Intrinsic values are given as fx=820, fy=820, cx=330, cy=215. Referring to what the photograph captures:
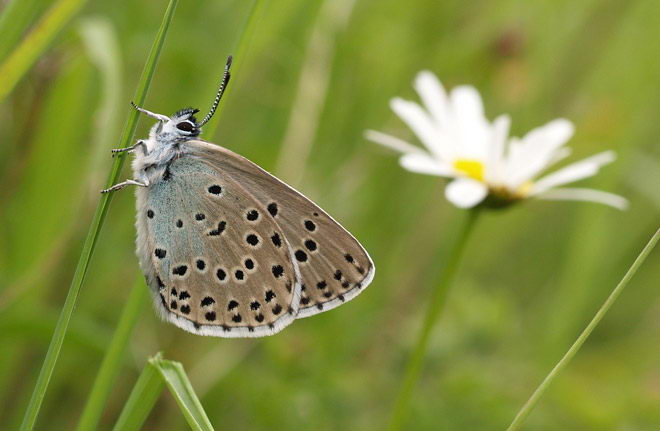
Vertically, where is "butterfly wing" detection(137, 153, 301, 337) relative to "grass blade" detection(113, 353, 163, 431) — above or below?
above

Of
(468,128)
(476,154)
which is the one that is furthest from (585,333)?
(468,128)

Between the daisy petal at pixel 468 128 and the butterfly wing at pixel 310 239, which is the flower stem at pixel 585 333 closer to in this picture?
the butterfly wing at pixel 310 239

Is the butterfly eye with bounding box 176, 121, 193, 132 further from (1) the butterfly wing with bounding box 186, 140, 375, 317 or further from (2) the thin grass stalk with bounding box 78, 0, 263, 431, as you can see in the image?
(2) the thin grass stalk with bounding box 78, 0, 263, 431

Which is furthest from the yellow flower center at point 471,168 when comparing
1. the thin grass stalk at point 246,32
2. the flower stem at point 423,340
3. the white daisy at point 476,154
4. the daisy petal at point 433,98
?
the thin grass stalk at point 246,32

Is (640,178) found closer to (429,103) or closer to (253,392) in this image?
(429,103)

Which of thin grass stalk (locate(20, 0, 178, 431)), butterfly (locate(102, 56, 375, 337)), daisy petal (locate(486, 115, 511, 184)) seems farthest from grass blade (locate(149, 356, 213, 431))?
daisy petal (locate(486, 115, 511, 184))

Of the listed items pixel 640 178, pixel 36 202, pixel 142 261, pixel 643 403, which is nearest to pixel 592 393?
pixel 643 403
